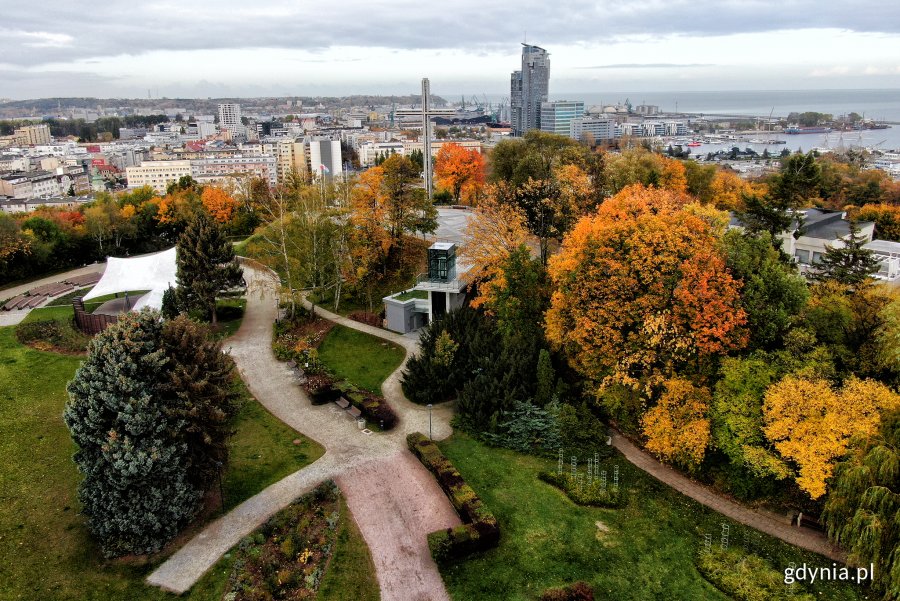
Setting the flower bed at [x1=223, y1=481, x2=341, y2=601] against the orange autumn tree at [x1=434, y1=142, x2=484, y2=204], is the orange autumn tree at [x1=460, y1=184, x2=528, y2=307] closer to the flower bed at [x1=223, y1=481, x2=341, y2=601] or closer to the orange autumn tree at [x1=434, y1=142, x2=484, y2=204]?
the flower bed at [x1=223, y1=481, x2=341, y2=601]

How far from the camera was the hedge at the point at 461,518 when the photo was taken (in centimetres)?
1530

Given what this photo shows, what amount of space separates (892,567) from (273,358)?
22.8 m

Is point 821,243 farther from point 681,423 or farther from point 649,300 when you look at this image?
point 681,423

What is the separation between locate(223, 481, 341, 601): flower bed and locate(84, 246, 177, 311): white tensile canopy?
1672 centimetres

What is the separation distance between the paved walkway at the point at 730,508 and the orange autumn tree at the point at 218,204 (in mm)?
39075

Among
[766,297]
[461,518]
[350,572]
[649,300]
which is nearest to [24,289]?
[350,572]

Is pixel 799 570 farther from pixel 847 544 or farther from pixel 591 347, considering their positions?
pixel 591 347

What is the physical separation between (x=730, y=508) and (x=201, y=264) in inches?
992

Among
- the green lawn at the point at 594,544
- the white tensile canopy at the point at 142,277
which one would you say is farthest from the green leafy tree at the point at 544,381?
the white tensile canopy at the point at 142,277

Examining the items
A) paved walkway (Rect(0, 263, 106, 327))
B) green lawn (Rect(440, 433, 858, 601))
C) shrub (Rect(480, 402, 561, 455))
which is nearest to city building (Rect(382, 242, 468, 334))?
shrub (Rect(480, 402, 561, 455))

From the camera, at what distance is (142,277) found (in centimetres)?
3066

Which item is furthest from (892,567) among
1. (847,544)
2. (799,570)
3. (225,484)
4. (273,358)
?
(273,358)

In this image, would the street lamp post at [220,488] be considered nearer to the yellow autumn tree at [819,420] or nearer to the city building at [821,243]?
the yellow autumn tree at [819,420]

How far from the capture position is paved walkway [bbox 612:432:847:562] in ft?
54.9
